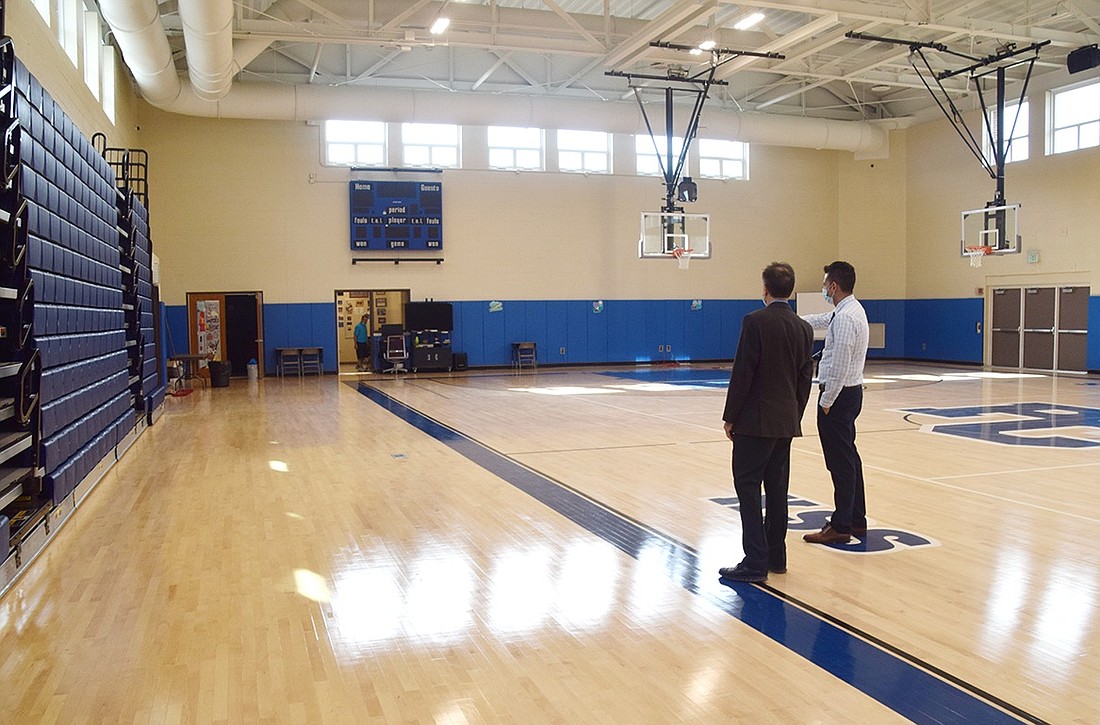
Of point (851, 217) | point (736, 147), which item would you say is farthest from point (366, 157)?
point (851, 217)

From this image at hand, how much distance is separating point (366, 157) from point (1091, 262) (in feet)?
53.9

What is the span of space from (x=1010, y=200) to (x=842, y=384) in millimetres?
19001

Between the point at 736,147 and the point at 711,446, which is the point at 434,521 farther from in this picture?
the point at 736,147

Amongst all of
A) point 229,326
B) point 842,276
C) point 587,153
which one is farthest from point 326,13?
point 842,276

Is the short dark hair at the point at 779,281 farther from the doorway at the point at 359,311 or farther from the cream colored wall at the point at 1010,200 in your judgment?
the doorway at the point at 359,311

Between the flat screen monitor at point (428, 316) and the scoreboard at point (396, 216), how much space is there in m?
1.45

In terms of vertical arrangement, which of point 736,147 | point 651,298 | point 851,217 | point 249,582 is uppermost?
point 736,147

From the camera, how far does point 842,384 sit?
5059 mm

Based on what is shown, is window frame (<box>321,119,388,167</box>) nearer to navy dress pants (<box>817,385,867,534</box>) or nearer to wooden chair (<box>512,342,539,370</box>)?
wooden chair (<box>512,342,539,370</box>)

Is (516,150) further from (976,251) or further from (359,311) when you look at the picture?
(976,251)

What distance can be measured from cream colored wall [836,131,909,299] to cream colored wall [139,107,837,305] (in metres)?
0.43

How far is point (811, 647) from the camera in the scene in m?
3.72

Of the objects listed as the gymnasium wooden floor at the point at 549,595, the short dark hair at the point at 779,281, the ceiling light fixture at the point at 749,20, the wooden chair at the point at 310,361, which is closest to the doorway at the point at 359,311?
the wooden chair at the point at 310,361

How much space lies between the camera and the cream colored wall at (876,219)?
80.8 feet
